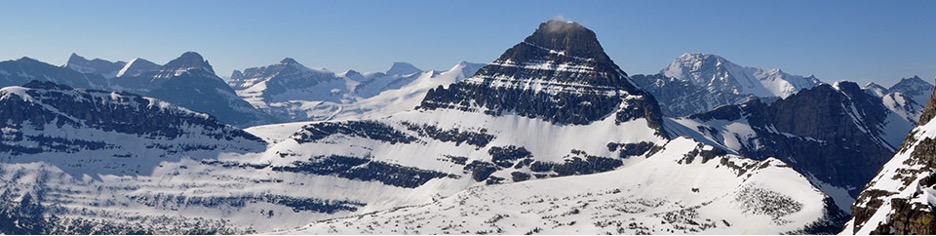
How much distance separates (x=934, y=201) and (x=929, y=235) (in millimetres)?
4599

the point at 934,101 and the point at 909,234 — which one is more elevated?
the point at 934,101

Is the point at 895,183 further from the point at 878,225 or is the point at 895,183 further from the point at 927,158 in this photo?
the point at 878,225

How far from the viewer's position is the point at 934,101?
6058 inches

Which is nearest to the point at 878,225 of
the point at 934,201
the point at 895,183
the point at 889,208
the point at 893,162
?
the point at 889,208

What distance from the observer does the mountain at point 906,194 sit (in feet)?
336

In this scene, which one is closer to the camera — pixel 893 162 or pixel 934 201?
pixel 934 201

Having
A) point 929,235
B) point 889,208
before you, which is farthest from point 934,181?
point 929,235

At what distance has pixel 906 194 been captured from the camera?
106812mm

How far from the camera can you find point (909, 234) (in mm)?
103750

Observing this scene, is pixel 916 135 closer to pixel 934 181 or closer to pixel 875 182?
pixel 875 182

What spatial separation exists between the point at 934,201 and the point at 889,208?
8.84 m

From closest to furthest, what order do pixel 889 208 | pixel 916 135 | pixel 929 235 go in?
pixel 929 235
pixel 889 208
pixel 916 135

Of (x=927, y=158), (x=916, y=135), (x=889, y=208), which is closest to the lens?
(x=889, y=208)

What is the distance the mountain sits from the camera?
4038 inches
